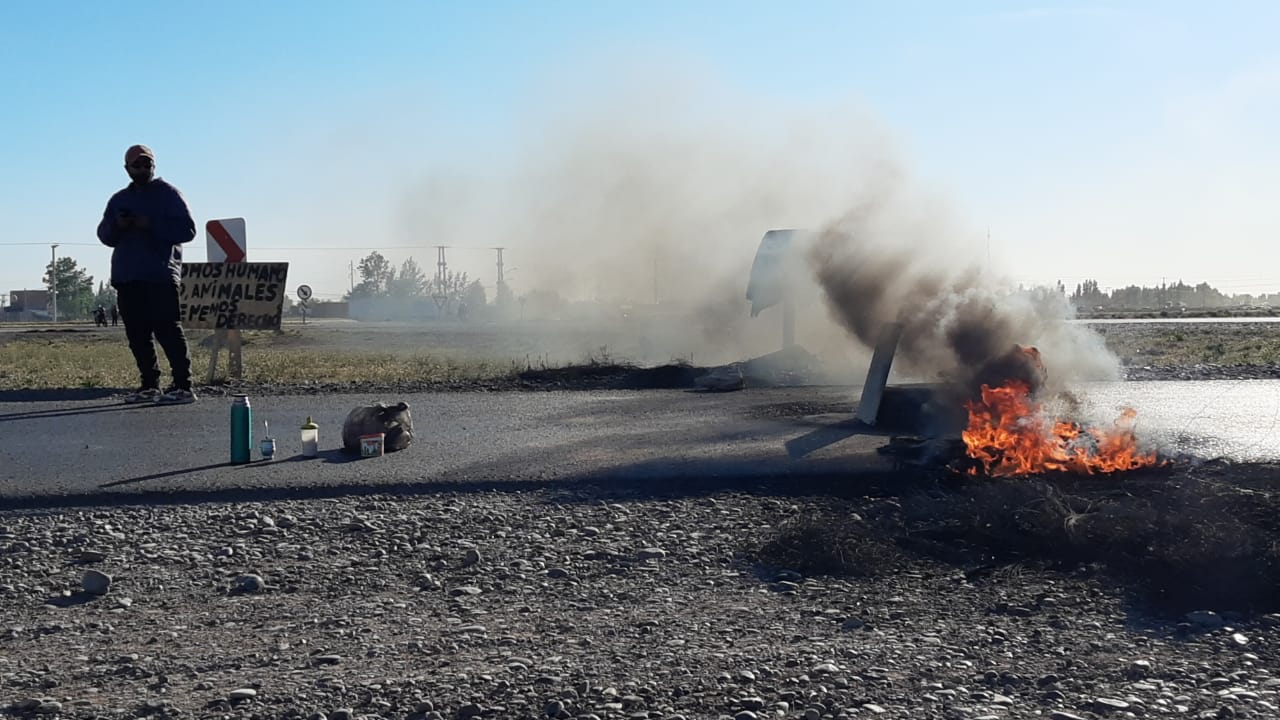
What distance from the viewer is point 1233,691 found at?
146 inches

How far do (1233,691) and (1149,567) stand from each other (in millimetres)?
1447

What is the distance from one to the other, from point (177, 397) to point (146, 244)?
1.47 metres

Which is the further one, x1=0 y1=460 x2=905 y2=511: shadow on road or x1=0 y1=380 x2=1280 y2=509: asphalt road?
x1=0 y1=380 x2=1280 y2=509: asphalt road

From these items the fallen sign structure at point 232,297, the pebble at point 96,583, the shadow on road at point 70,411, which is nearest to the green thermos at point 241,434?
the pebble at point 96,583

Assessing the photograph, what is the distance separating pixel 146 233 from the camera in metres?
10.7

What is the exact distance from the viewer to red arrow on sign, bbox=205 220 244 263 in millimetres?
13656

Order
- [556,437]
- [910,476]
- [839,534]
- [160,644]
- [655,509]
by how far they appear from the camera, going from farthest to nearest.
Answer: [556,437], [910,476], [655,509], [839,534], [160,644]

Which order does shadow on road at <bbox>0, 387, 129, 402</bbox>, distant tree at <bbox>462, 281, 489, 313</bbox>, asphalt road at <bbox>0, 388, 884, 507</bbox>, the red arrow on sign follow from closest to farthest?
asphalt road at <bbox>0, 388, 884, 507</bbox>, shadow on road at <bbox>0, 387, 129, 402</bbox>, the red arrow on sign, distant tree at <bbox>462, 281, 489, 313</bbox>

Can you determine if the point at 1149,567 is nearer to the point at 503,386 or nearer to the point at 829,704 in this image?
the point at 829,704

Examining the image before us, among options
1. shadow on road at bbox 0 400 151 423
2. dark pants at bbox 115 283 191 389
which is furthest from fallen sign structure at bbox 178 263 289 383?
shadow on road at bbox 0 400 151 423

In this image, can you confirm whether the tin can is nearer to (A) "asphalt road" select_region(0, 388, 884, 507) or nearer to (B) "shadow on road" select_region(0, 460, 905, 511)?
(A) "asphalt road" select_region(0, 388, 884, 507)

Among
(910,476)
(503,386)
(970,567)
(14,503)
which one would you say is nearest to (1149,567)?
(970,567)

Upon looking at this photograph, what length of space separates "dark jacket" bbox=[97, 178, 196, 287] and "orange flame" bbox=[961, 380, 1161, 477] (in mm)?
7306

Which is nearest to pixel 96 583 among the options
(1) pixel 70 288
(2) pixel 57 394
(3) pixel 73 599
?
(3) pixel 73 599
